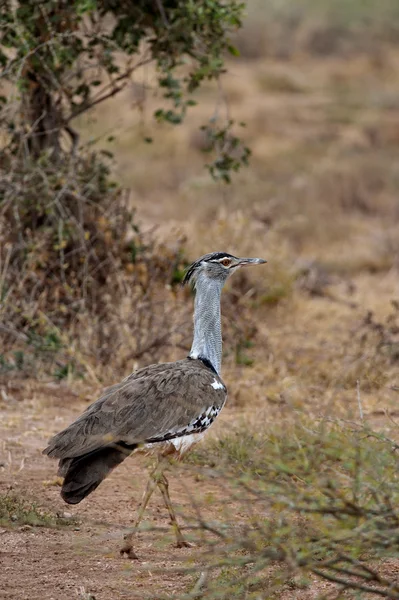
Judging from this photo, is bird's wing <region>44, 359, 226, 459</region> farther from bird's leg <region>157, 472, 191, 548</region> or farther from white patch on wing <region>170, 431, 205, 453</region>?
bird's leg <region>157, 472, 191, 548</region>

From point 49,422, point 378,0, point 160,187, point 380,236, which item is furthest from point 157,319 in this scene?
point 378,0

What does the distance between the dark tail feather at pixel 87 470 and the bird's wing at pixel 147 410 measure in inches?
1.6

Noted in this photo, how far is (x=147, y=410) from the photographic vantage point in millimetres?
4105

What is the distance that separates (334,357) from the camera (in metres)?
7.55

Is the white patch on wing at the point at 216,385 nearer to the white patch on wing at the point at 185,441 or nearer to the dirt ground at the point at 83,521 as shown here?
the white patch on wing at the point at 185,441

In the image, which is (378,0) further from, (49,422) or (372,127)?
(49,422)

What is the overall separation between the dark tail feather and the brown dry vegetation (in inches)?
11.0

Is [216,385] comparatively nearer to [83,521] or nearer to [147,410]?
[147,410]

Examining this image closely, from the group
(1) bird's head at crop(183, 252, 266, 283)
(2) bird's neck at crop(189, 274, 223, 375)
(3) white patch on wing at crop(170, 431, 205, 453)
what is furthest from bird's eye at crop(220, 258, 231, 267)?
(3) white patch on wing at crop(170, 431, 205, 453)

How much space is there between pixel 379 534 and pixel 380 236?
9.46 metres

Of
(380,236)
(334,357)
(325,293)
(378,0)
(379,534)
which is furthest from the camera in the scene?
(378,0)

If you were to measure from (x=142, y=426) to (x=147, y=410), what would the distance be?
83mm

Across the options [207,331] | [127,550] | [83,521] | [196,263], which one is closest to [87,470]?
[127,550]

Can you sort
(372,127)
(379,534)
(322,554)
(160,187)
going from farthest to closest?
(372,127) < (160,187) < (322,554) < (379,534)
